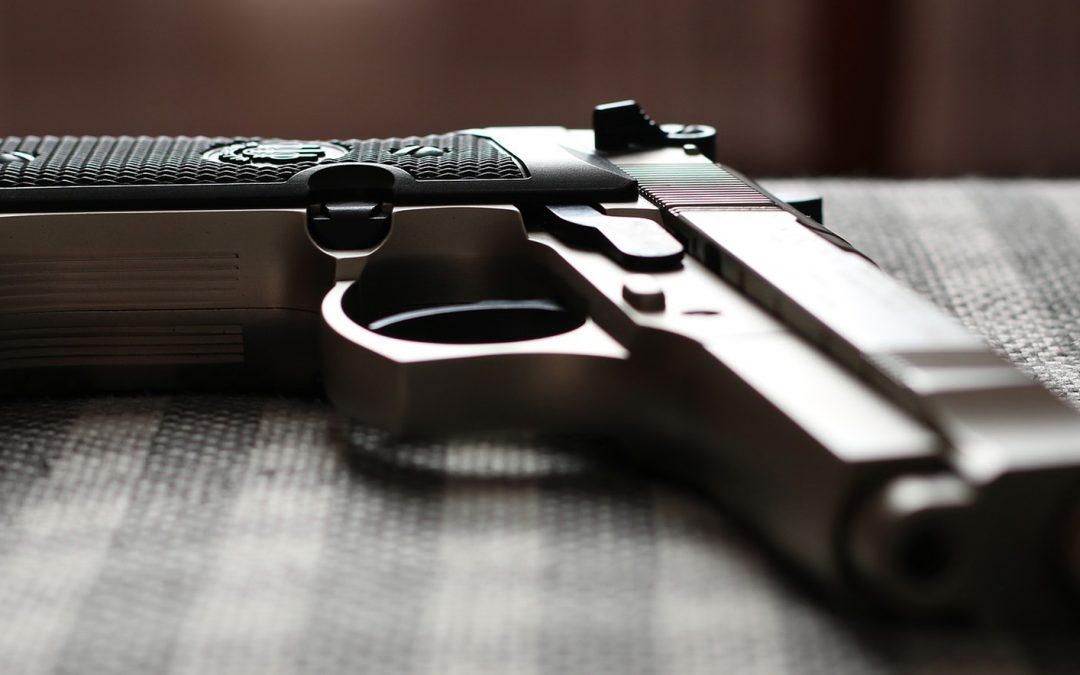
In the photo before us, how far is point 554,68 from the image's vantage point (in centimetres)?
90

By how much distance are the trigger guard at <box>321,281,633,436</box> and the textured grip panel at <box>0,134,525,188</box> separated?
102mm

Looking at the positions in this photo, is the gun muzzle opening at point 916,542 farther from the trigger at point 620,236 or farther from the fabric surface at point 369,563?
the trigger at point 620,236

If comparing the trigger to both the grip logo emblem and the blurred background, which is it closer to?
the grip logo emblem

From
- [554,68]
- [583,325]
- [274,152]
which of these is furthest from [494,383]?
[554,68]

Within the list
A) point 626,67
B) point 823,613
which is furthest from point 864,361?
point 626,67

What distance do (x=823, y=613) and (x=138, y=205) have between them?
267 mm

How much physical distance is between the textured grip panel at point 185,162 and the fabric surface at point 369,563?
0.08 m

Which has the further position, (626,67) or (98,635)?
(626,67)

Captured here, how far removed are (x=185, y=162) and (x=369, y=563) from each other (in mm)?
195

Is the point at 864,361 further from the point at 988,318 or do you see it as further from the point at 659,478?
the point at 988,318

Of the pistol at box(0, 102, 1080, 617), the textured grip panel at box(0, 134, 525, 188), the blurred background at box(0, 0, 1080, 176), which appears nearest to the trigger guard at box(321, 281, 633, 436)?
the pistol at box(0, 102, 1080, 617)

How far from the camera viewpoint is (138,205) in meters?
0.43

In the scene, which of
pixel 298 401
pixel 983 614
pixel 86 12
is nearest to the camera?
pixel 983 614

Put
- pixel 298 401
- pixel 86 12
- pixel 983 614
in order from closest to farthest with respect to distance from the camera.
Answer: pixel 983 614 < pixel 298 401 < pixel 86 12
